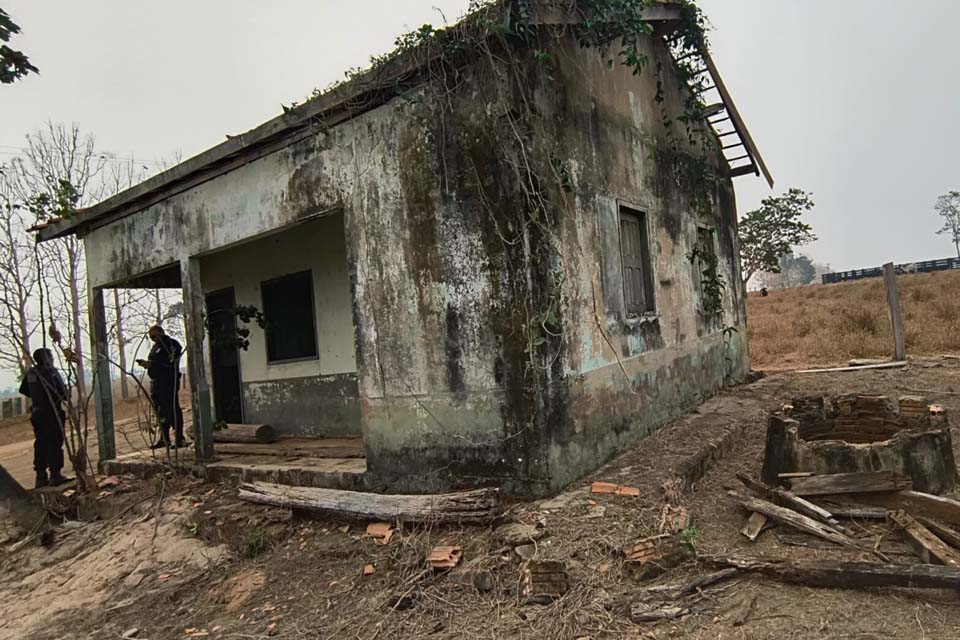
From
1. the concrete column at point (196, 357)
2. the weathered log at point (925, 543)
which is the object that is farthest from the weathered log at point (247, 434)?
the weathered log at point (925, 543)

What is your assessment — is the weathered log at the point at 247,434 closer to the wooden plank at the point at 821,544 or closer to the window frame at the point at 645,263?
the window frame at the point at 645,263

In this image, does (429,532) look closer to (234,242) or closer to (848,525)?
(848,525)

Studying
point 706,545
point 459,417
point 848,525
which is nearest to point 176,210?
point 459,417

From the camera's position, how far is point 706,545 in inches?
167

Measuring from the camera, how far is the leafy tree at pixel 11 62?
6609mm

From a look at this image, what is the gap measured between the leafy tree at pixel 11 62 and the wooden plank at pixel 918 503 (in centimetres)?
903

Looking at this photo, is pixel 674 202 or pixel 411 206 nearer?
pixel 411 206

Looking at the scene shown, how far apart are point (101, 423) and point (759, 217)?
2869 cm

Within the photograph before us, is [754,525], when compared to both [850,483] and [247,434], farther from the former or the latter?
[247,434]

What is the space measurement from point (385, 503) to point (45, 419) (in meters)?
6.12

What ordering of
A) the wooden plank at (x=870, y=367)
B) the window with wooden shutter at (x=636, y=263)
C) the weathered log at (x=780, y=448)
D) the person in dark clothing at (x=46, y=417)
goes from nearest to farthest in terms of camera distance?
the weathered log at (x=780, y=448), the window with wooden shutter at (x=636, y=263), the person in dark clothing at (x=46, y=417), the wooden plank at (x=870, y=367)

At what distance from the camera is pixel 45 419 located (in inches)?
331

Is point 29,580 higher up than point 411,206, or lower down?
lower down

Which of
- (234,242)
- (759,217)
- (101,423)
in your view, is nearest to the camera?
(234,242)
